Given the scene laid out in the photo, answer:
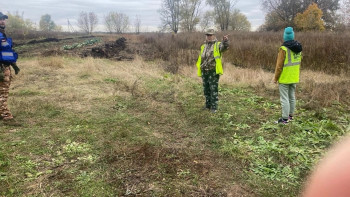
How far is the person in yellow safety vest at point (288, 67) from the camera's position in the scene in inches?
195

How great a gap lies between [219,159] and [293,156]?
116 centimetres

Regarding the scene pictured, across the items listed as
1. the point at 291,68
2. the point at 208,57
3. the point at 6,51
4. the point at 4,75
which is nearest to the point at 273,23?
the point at 208,57

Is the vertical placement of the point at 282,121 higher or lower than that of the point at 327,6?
lower

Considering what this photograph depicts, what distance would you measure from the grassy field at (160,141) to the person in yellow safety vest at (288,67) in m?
0.54

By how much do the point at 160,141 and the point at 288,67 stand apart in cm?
290

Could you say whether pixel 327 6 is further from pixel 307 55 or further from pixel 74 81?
pixel 74 81

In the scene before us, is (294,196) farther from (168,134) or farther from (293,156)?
(168,134)

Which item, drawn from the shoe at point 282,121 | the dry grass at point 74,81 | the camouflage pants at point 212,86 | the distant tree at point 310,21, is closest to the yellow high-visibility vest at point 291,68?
the shoe at point 282,121

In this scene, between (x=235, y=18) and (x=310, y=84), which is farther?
(x=235, y=18)

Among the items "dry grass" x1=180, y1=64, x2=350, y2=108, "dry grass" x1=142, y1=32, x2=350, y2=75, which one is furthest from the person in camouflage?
"dry grass" x1=142, y1=32, x2=350, y2=75

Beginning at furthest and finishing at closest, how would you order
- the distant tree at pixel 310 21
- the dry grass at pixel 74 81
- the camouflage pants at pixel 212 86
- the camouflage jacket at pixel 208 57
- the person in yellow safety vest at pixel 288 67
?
the distant tree at pixel 310 21, the dry grass at pixel 74 81, the camouflage pants at pixel 212 86, the camouflage jacket at pixel 208 57, the person in yellow safety vest at pixel 288 67

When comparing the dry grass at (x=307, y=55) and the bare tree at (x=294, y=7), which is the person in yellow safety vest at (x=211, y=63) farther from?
the bare tree at (x=294, y=7)

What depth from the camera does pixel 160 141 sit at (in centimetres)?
467

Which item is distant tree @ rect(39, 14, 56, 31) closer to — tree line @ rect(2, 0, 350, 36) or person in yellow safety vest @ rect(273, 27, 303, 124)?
tree line @ rect(2, 0, 350, 36)
